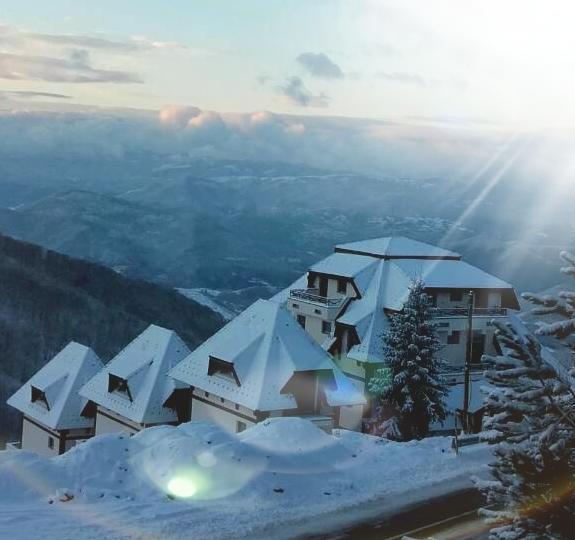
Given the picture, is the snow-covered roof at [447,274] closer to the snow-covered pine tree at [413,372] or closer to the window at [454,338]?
the window at [454,338]

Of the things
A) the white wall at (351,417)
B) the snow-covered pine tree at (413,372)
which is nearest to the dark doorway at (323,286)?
the white wall at (351,417)

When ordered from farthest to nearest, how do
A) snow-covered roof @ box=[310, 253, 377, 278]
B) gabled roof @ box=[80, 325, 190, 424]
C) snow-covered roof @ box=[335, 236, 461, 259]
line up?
snow-covered roof @ box=[335, 236, 461, 259] < snow-covered roof @ box=[310, 253, 377, 278] < gabled roof @ box=[80, 325, 190, 424]

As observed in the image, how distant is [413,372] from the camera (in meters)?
35.2

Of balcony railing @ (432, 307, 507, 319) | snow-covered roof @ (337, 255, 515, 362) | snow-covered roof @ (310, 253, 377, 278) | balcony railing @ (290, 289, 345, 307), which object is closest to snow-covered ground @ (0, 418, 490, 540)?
snow-covered roof @ (337, 255, 515, 362)

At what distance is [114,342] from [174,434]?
403ft

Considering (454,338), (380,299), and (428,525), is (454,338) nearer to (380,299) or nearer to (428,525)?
(380,299)

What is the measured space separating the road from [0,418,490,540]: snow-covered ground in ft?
1.98

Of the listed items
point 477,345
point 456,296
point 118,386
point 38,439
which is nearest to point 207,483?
point 118,386

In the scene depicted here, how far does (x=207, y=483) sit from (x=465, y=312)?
2674 centimetres

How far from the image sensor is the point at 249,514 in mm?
18625

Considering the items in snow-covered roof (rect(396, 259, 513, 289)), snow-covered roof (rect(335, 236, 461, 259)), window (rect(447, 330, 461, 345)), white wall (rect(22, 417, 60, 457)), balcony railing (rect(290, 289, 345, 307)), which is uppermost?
snow-covered roof (rect(335, 236, 461, 259))

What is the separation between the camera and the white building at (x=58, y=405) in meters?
41.0

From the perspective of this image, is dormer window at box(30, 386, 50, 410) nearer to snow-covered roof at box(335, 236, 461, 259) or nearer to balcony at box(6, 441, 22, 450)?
balcony at box(6, 441, 22, 450)

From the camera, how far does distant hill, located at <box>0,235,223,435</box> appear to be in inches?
5121
